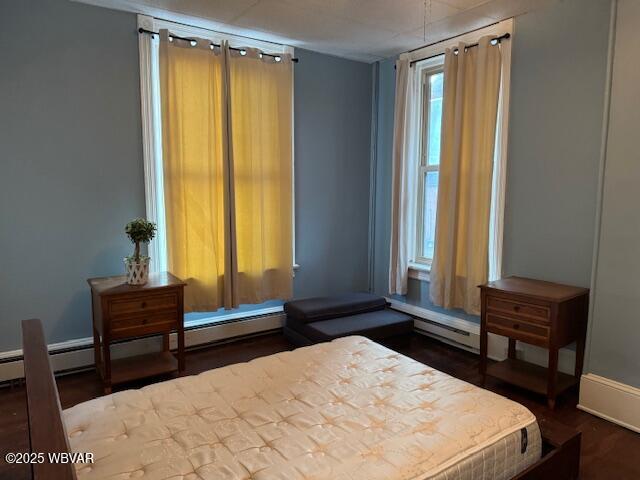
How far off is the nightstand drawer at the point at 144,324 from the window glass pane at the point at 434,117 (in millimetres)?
2512

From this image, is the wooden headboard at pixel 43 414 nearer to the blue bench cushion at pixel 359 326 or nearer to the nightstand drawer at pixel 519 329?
the blue bench cushion at pixel 359 326

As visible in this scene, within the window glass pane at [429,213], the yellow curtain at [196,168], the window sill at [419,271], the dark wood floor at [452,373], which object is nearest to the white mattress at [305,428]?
the dark wood floor at [452,373]

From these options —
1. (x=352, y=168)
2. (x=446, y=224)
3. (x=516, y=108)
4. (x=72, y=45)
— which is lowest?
(x=446, y=224)

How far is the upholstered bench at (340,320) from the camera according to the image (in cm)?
340

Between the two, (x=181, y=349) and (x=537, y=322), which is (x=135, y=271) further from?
(x=537, y=322)

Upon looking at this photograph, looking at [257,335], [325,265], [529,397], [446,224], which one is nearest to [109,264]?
[257,335]

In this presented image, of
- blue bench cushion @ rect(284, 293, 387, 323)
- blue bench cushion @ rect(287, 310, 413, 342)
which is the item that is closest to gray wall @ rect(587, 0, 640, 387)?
blue bench cushion @ rect(287, 310, 413, 342)

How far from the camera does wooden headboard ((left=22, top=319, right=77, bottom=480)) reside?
0.92 meters

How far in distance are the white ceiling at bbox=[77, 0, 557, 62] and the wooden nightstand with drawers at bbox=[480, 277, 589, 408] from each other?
1.87 m

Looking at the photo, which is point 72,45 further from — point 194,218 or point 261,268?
point 261,268

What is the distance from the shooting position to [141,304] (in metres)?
2.79

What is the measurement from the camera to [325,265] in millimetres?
4223

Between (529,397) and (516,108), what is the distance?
6.49 feet

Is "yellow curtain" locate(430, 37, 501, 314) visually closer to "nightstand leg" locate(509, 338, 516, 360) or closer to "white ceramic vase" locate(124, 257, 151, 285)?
"nightstand leg" locate(509, 338, 516, 360)
